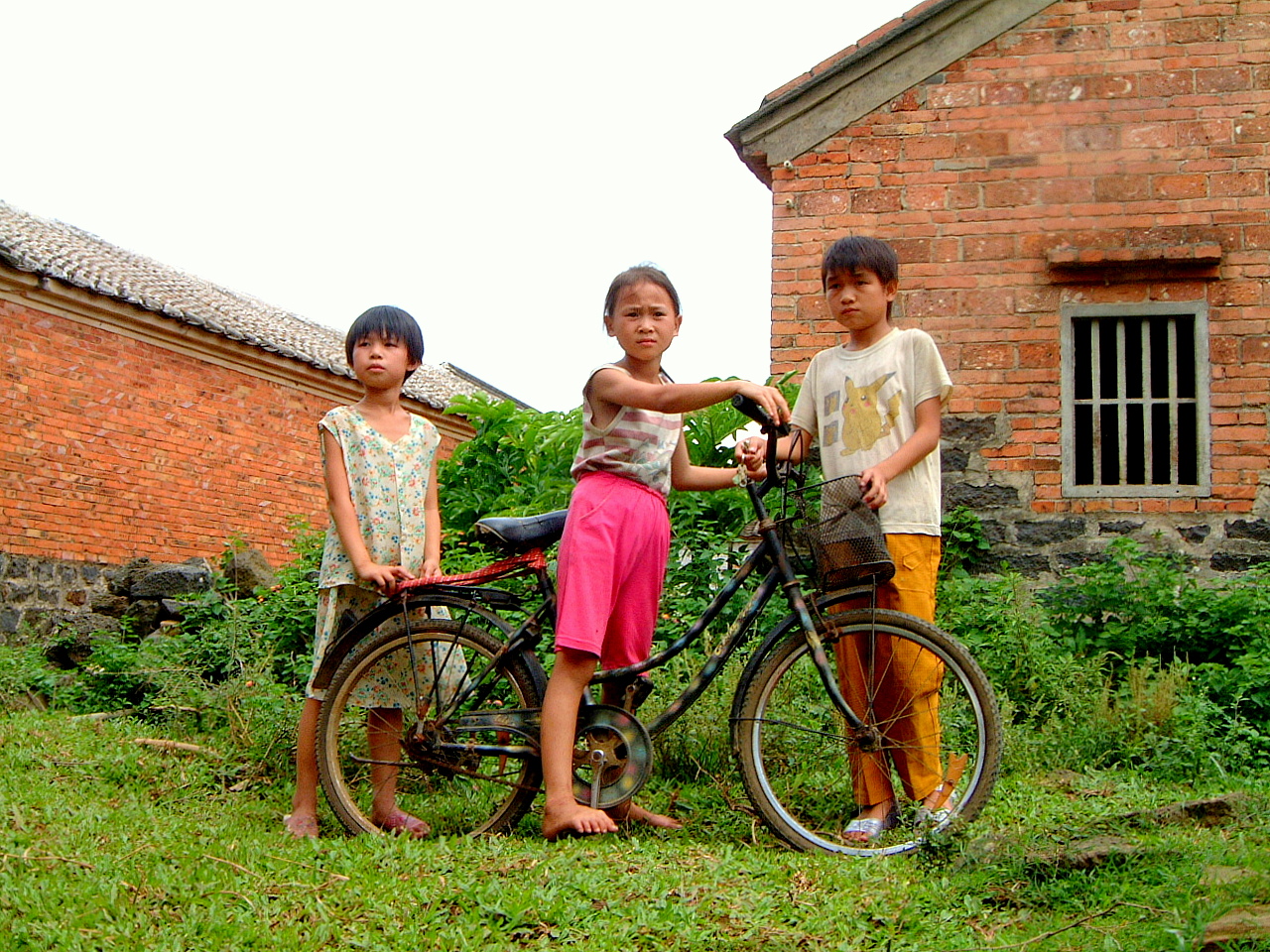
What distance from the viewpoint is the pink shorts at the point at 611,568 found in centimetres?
362

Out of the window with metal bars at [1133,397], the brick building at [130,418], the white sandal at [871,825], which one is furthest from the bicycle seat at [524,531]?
the brick building at [130,418]

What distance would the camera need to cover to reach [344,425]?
4.09m

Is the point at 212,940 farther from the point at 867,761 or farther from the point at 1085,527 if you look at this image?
the point at 1085,527

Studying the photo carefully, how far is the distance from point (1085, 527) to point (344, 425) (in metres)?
5.46

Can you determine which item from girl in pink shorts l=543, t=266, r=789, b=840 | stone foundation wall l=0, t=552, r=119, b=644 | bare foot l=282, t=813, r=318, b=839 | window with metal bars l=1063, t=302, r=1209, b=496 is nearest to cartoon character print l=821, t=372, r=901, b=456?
girl in pink shorts l=543, t=266, r=789, b=840

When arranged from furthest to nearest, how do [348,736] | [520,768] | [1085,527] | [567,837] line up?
[1085,527] → [348,736] → [520,768] → [567,837]

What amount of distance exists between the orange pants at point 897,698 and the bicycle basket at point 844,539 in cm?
19

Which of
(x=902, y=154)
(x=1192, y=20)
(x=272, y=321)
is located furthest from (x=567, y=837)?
(x=272, y=321)

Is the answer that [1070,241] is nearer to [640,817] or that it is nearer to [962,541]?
[962,541]

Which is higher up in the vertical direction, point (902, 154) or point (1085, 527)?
point (902, 154)

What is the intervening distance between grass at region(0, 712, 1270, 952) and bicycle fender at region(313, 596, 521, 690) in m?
0.53

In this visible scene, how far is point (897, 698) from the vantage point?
3621mm

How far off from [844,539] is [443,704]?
52.4 inches

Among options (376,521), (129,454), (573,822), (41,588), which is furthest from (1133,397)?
(129,454)
